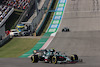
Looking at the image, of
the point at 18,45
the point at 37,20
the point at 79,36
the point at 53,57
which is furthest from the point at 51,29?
the point at 53,57

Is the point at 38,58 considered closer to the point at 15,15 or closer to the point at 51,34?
the point at 51,34

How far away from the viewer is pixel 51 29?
5994 cm

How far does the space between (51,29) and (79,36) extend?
11.0m

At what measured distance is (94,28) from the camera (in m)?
57.2

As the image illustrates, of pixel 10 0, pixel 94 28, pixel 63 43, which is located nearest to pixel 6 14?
pixel 10 0

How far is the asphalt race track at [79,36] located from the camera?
2849 centimetres

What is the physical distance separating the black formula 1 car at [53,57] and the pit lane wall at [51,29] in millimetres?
8369

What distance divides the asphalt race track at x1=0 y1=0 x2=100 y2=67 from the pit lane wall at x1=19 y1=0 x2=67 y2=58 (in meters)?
1.05

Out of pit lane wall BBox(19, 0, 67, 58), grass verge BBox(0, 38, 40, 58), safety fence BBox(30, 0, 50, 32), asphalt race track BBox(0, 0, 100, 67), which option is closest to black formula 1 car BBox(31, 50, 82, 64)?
asphalt race track BBox(0, 0, 100, 67)

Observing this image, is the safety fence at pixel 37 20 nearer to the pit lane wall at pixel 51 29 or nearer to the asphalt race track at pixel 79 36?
the pit lane wall at pixel 51 29

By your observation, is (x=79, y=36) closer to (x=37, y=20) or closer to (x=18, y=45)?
(x=18, y=45)

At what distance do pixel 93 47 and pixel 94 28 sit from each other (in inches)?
702

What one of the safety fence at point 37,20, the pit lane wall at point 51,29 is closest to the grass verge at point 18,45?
the pit lane wall at point 51,29

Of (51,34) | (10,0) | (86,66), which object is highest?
(10,0)
